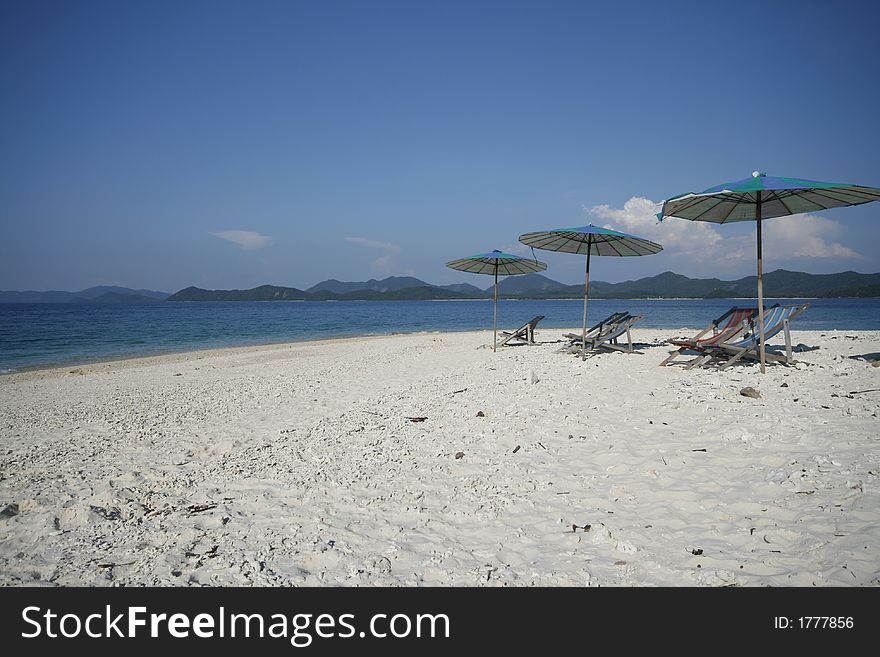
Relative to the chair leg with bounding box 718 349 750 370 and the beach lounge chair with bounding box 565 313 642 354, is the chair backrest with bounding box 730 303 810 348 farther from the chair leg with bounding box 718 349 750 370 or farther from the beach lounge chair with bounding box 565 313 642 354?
the beach lounge chair with bounding box 565 313 642 354

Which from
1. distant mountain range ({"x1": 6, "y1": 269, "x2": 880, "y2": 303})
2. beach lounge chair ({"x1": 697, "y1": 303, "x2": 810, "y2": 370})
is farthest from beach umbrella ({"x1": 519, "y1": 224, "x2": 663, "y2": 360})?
distant mountain range ({"x1": 6, "y1": 269, "x2": 880, "y2": 303})

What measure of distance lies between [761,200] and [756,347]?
8.96ft

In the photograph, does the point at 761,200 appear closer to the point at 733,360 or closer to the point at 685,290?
the point at 733,360

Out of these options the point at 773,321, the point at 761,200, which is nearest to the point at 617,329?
the point at 773,321

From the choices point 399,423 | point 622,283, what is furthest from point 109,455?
point 622,283

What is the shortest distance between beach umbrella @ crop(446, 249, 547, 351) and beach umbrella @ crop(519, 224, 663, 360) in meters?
2.03

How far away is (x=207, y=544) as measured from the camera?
2912 mm

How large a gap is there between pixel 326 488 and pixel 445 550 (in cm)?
142

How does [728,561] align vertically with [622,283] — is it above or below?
below

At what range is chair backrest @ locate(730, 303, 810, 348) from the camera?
27.6 ft

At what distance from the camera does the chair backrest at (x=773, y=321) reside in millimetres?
8414
